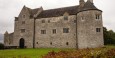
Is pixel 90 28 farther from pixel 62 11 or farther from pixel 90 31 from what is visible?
pixel 62 11

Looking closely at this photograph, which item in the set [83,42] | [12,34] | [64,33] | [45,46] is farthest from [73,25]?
[12,34]

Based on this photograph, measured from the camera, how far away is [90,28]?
47.5 metres

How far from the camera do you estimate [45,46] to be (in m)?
56.8

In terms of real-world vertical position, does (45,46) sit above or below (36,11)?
below

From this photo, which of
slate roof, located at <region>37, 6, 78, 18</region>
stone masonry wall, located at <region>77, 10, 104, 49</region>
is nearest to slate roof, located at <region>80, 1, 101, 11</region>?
stone masonry wall, located at <region>77, 10, 104, 49</region>

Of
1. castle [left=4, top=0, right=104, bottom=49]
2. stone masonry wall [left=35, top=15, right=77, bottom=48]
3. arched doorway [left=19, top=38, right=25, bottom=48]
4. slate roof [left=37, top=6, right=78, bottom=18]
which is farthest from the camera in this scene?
arched doorway [left=19, top=38, right=25, bottom=48]

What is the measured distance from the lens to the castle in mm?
47719

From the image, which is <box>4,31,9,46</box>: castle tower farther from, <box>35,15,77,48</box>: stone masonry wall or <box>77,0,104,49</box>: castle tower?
<box>77,0,104,49</box>: castle tower

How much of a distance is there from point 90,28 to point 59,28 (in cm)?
994

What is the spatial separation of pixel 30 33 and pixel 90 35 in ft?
65.1

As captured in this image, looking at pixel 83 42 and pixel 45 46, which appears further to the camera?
pixel 45 46

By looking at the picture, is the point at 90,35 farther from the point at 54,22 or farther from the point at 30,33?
the point at 30,33

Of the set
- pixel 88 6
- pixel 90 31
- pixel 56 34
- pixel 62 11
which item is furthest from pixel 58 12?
pixel 90 31

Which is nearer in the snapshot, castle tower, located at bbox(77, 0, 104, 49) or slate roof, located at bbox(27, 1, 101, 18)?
castle tower, located at bbox(77, 0, 104, 49)
